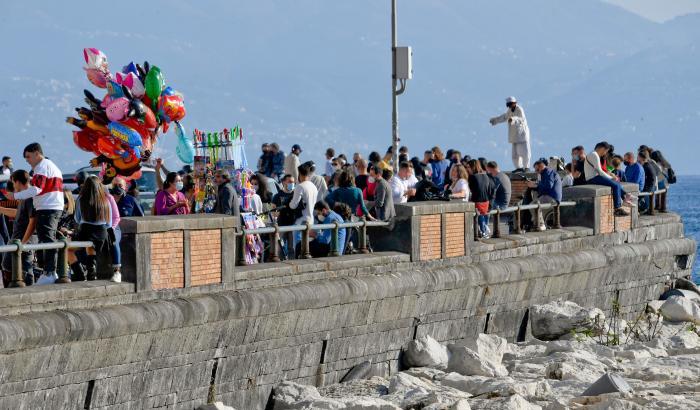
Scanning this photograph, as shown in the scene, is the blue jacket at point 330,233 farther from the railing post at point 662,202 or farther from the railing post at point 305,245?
the railing post at point 662,202

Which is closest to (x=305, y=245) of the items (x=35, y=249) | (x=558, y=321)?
(x=35, y=249)

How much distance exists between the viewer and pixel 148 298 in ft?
47.8

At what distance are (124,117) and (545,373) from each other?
684 centimetres

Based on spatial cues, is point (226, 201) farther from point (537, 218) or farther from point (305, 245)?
point (537, 218)

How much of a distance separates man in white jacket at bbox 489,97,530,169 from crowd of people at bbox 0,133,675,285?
148 millimetres

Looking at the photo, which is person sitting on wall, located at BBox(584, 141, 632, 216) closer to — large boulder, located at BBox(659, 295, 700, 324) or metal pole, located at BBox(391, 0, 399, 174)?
large boulder, located at BBox(659, 295, 700, 324)

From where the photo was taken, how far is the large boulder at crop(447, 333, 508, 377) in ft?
57.6

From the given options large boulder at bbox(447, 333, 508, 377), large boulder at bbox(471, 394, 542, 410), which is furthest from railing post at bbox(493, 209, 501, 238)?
large boulder at bbox(471, 394, 542, 410)

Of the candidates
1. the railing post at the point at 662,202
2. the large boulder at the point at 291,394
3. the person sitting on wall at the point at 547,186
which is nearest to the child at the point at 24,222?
the large boulder at the point at 291,394

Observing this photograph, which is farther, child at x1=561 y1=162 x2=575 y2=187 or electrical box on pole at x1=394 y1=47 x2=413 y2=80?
child at x1=561 y1=162 x2=575 y2=187

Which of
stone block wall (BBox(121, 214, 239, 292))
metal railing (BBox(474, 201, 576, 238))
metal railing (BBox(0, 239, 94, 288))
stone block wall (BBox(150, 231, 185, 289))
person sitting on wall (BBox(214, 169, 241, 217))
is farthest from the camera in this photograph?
metal railing (BBox(474, 201, 576, 238))

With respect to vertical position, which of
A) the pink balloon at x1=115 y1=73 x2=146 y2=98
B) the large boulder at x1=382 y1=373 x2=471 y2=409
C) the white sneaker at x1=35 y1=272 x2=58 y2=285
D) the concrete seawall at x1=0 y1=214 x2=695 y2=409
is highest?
the pink balloon at x1=115 y1=73 x2=146 y2=98

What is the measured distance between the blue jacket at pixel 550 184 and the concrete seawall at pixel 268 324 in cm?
59

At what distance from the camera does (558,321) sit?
68.2 ft
